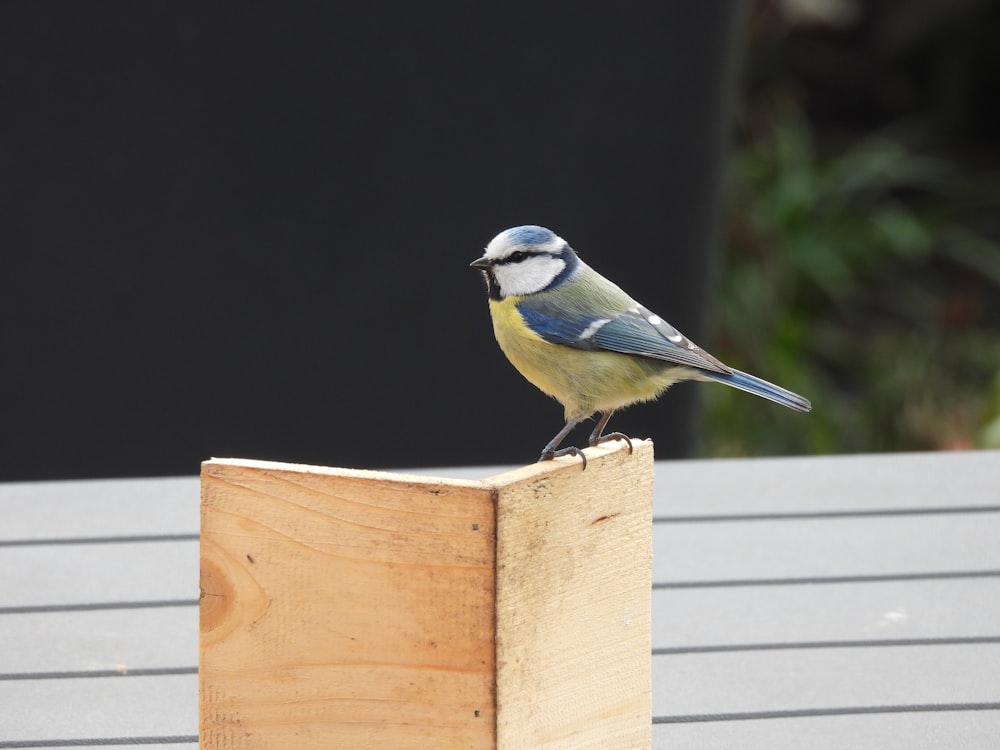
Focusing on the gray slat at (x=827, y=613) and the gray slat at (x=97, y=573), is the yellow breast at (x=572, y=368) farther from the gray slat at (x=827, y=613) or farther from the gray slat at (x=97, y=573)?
the gray slat at (x=97, y=573)

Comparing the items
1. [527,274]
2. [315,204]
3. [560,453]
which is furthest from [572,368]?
[315,204]

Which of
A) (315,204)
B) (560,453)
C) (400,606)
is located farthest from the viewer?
(315,204)

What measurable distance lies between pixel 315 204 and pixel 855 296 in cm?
318

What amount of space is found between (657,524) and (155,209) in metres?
2.07

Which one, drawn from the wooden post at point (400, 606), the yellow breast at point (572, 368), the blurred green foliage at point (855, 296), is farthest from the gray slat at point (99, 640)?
the blurred green foliage at point (855, 296)

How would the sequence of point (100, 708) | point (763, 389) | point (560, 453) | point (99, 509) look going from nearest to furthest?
point (560, 453) < point (100, 708) < point (763, 389) < point (99, 509)

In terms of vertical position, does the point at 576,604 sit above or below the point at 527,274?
below

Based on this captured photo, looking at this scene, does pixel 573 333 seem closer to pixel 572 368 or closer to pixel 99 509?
pixel 572 368

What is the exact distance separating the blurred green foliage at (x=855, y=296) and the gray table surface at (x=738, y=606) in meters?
2.38

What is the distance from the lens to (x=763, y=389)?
2.25 m

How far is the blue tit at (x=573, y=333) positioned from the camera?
2107 millimetres

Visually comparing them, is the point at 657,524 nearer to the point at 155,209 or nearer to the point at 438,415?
the point at 438,415

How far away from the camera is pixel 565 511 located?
1.50m

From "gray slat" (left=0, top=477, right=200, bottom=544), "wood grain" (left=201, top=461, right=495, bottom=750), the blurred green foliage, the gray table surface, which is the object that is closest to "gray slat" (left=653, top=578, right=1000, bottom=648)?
the gray table surface
